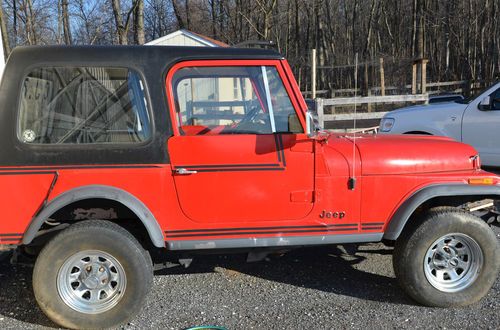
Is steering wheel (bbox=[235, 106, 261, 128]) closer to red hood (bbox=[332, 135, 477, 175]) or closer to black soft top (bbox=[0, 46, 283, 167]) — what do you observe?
black soft top (bbox=[0, 46, 283, 167])

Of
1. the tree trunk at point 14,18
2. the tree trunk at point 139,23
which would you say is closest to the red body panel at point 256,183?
the tree trunk at point 139,23

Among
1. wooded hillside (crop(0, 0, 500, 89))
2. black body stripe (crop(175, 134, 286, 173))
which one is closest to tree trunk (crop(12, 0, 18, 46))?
wooded hillside (crop(0, 0, 500, 89))

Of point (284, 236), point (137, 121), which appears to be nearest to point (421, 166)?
point (284, 236)

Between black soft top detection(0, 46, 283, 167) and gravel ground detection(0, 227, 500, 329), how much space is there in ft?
4.18

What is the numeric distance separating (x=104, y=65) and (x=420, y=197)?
8.35 feet

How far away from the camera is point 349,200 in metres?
3.42

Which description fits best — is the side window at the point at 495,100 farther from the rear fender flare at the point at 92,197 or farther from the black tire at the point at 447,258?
the rear fender flare at the point at 92,197

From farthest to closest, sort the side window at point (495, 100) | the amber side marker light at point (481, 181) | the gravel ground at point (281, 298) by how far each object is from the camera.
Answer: the side window at point (495, 100)
the amber side marker light at point (481, 181)
the gravel ground at point (281, 298)

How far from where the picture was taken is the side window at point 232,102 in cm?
340

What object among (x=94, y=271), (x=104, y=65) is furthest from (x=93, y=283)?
(x=104, y=65)

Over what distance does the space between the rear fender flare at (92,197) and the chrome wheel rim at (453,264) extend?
219cm

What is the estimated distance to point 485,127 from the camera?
6508mm

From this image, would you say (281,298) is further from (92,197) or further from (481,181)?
(481,181)

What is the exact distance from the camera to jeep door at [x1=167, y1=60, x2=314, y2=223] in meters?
3.28
